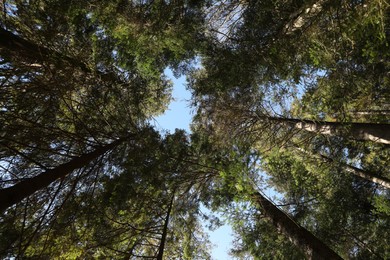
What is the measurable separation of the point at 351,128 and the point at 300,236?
10.6ft

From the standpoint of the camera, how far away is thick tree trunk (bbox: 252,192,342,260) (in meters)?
5.47

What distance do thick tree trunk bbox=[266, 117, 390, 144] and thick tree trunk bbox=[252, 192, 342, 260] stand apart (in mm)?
2702

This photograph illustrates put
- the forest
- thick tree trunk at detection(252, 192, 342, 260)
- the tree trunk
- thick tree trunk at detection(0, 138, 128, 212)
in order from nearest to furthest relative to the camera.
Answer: thick tree trunk at detection(0, 138, 128, 212), thick tree trunk at detection(252, 192, 342, 260), the forest, the tree trunk

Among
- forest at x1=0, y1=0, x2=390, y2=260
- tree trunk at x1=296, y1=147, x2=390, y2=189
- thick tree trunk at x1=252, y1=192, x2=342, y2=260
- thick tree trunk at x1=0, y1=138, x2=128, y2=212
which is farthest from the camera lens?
tree trunk at x1=296, y1=147, x2=390, y2=189


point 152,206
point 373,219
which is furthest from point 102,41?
point 373,219

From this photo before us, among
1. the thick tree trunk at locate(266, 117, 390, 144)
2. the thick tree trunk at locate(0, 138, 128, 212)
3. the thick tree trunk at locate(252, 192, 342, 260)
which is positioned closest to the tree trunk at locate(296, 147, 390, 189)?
the thick tree trunk at locate(266, 117, 390, 144)

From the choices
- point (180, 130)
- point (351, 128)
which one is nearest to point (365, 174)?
point (351, 128)

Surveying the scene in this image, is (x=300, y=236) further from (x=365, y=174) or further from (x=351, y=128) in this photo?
(x=365, y=174)

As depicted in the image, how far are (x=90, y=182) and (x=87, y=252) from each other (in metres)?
1.91

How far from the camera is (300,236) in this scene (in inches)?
242

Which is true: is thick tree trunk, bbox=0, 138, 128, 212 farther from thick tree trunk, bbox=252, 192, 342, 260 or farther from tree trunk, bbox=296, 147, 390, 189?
tree trunk, bbox=296, 147, 390, 189

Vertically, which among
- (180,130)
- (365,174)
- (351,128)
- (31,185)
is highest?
(180,130)

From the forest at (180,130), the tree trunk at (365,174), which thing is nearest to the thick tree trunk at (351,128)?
the forest at (180,130)

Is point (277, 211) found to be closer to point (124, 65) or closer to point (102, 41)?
point (124, 65)
